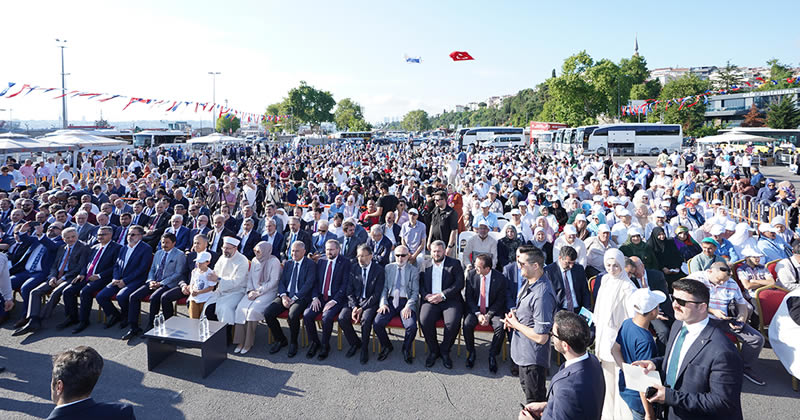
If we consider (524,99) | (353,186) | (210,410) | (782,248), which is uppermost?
(524,99)

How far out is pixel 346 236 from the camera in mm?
6668

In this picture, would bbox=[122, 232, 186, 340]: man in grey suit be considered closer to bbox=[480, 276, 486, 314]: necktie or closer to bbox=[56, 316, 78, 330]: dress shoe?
bbox=[56, 316, 78, 330]: dress shoe

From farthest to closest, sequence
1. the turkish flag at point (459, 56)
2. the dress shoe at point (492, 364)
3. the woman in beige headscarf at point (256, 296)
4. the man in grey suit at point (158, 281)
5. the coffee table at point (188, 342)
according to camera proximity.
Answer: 1. the turkish flag at point (459, 56)
2. the man in grey suit at point (158, 281)
3. the woman in beige headscarf at point (256, 296)
4. the dress shoe at point (492, 364)
5. the coffee table at point (188, 342)

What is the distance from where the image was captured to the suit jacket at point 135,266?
5.88 metres

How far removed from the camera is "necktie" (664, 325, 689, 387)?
2398mm

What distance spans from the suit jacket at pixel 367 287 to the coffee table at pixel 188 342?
58.9 inches

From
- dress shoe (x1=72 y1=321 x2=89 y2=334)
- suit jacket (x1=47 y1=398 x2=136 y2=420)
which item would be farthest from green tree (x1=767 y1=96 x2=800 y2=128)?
suit jacket (x1=47 y1=398 x2=136 y2=420)

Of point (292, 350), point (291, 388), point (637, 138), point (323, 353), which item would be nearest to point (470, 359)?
point (323, 353)

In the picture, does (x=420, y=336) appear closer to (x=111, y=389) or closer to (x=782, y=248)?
(x=111, y=389)

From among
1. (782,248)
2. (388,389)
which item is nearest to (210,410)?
(388,389)

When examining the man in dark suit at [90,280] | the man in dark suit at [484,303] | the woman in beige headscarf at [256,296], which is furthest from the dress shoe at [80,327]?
the man in dark suit at [484,303]

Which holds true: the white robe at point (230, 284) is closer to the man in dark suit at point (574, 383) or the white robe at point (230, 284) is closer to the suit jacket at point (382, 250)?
the suit jacket at point (382, 250)

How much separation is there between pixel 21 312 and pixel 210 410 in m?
4.24

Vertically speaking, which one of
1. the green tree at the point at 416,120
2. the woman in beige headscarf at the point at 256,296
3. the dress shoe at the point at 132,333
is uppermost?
the green tree at the point at 416,120
